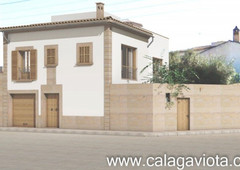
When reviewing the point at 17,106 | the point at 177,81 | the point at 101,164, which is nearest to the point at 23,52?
the point at 17,106

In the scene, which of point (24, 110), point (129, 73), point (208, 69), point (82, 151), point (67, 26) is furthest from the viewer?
point (208, 69)

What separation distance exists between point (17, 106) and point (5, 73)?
7.16 ft

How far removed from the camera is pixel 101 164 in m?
11.3

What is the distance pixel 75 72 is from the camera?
23969 mm

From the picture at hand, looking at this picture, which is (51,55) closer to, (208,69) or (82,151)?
(82,151)

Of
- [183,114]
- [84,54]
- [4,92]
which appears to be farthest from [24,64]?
[183,114]

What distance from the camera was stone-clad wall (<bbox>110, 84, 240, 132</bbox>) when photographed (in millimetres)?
22000

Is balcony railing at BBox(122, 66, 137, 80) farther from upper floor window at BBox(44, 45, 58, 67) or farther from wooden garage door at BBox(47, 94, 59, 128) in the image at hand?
wooden garage door at BBox(47, 94, 59, 128)

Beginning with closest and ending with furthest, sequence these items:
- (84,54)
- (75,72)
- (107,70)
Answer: (107,70) → (84,54) → (75,72)

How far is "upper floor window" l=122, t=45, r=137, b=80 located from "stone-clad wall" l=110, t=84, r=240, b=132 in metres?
2.92

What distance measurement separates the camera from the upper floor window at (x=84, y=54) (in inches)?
925

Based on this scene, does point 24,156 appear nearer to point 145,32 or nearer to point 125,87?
point 125,87

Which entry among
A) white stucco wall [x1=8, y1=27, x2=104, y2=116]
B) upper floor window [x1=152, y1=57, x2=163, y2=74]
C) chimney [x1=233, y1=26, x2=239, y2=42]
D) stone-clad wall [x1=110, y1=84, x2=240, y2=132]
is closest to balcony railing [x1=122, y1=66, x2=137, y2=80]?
upper floor window [x1=152, y1=57, x2=163, y2=74]

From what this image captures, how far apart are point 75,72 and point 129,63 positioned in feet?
12.8
